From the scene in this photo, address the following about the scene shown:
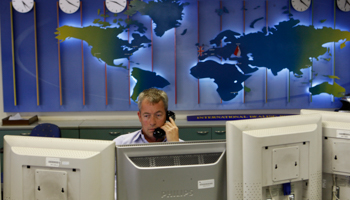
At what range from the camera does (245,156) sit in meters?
1.29

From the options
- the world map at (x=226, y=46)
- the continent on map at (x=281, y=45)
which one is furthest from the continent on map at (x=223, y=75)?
the continent on map at (x=281, y=45)

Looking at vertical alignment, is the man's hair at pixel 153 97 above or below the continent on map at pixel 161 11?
below

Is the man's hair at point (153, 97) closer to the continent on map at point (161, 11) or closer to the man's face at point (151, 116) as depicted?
the man's face at point (151, 116)

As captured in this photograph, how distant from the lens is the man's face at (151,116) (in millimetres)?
2256

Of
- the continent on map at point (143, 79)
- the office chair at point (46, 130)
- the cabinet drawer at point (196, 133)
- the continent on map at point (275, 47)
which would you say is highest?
the continent on map at point (275, 47)

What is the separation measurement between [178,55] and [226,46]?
0.67 meters

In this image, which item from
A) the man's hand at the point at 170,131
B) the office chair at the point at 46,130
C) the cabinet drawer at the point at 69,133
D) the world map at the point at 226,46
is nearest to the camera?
the man's hand at the point at 170,131

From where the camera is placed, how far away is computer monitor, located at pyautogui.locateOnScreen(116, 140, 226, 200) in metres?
1.26

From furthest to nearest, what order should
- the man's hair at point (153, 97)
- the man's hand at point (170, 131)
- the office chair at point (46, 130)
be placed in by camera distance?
the office chair at point (46, 130) < the man's hair at point (153, 97) < the man's hand at point (170, 131)

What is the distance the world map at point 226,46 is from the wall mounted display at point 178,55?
13mm

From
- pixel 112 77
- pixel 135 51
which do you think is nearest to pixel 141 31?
pixel 135 51

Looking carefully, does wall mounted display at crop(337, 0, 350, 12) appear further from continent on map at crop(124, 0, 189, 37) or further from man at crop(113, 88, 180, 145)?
man at crop(113, 88, 180, 145)

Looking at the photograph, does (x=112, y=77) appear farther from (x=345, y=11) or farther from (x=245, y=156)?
(x=345, y=11)

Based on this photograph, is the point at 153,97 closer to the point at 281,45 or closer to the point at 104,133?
the point at 104,133
